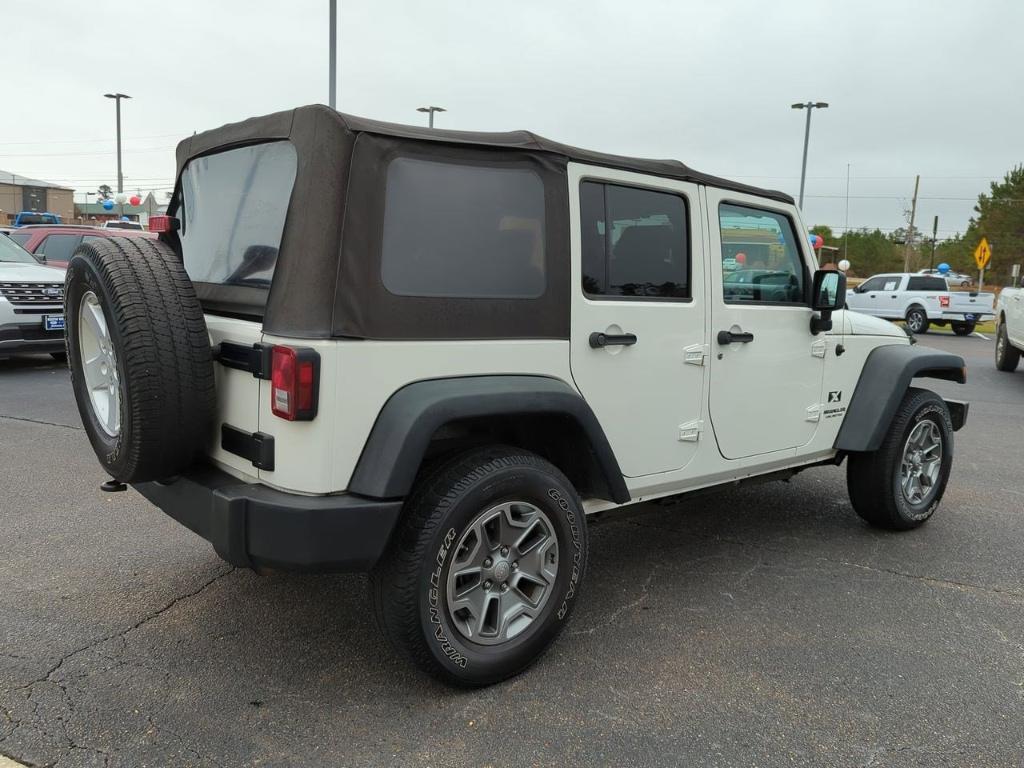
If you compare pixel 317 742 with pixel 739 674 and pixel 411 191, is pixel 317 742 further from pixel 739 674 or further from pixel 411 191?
pixel 411 191

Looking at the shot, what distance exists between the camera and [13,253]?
1034cm

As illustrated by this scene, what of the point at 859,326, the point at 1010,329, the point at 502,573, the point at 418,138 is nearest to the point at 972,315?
the point at 1010,329

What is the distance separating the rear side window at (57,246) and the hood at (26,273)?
264 centimetres

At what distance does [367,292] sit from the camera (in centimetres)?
261

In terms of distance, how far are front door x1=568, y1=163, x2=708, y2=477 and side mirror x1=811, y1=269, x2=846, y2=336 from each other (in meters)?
0.85

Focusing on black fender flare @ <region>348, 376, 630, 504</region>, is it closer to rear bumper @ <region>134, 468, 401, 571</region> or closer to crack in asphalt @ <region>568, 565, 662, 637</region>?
rear bumper @ <region>134, 468, 401, 571</region>

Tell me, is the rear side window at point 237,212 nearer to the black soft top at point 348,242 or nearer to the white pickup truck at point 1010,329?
the black soft top at point 348,242

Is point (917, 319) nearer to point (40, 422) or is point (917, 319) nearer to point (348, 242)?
point (40, 422)

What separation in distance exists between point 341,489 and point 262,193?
3.68ft

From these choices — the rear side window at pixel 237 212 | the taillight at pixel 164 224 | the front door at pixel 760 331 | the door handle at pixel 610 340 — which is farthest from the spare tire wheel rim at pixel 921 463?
the taillight at pixel 164 224

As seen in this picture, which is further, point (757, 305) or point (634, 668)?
point (757, 305)

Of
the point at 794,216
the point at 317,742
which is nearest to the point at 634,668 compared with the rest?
the point at 317,742

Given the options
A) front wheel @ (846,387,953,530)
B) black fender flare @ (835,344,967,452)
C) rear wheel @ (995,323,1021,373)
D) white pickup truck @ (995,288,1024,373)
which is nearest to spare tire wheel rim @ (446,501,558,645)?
black fender flare @ (835,344,967,452)

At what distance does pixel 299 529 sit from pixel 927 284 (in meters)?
22.7
